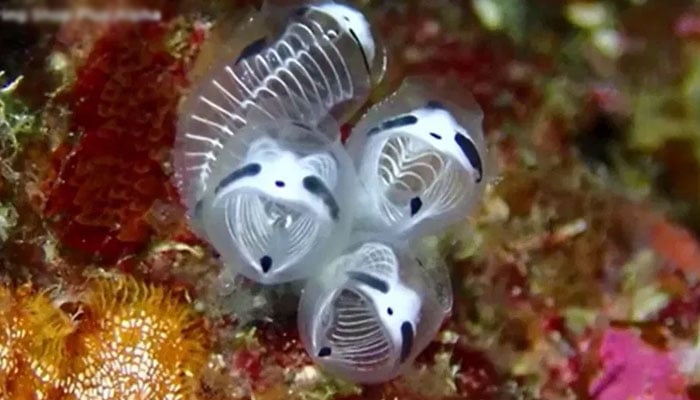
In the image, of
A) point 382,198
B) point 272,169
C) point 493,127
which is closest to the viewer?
point 272,169

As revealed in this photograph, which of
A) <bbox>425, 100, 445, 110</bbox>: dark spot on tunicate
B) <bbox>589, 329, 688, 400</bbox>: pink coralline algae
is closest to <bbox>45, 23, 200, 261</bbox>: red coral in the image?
<bbox>425, 100, 445, 110</bbox>: dark spot on tunicate

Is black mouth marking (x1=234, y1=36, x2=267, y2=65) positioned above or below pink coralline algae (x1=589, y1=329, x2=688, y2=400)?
above

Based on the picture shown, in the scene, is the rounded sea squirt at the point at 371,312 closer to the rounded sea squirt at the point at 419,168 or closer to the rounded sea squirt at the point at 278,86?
the rounded sea squirt at the point at 419,168

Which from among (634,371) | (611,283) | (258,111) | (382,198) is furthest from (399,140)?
(634,371)

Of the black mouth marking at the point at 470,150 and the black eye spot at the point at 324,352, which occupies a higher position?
the black mouth marking at the point at 470,150

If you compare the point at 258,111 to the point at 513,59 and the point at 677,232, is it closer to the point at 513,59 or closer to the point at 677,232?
the point at 513,59

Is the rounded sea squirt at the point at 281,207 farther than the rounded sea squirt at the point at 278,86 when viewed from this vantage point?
No

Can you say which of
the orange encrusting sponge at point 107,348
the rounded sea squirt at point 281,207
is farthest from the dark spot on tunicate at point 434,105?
the orange encrusting sponge at point 107,348

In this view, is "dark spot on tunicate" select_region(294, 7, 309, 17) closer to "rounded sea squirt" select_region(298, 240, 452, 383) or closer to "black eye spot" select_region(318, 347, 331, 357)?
"rounded sea squirt" select_region(298, 240, 452, 383)
